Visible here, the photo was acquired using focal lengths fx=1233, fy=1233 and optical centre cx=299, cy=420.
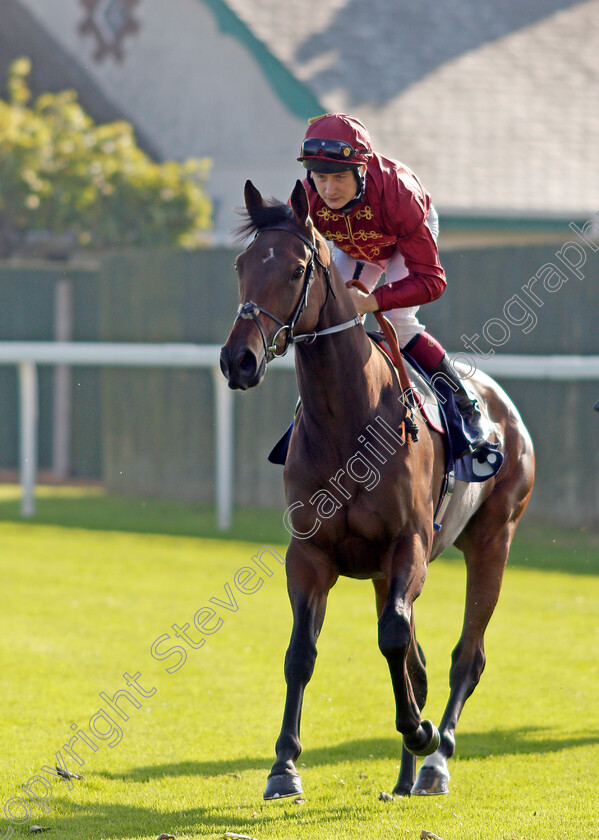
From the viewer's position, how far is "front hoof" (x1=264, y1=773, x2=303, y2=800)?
3879mm

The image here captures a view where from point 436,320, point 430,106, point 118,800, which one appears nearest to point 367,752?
point 118,800

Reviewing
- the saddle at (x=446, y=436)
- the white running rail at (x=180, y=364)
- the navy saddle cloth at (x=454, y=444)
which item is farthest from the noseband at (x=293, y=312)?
the white running rail at (x=180, y=364)

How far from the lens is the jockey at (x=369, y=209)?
417 centimetres

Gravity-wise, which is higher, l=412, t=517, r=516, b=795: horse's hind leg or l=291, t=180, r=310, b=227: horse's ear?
l=291, t=180, r=310, b=227: horse's ear

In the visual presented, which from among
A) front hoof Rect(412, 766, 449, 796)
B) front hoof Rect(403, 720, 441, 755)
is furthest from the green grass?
front hoof Rect(403, 720, 441, 755)

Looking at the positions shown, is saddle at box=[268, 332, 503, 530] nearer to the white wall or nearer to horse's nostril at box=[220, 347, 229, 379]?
horse's nostril at box=[220, 347, 229, 379]

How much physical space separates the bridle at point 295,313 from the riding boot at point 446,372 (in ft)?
2.27

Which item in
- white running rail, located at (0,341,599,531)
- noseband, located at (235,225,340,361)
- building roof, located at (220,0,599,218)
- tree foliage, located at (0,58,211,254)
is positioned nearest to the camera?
noseband, located at (235,225,340,361)

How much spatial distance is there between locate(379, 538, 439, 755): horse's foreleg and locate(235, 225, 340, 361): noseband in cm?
82

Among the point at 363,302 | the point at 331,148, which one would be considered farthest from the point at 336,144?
the point at 363,302

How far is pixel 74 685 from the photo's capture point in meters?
5.87

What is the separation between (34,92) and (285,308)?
16.2m

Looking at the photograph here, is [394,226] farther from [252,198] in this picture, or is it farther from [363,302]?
[252,198]

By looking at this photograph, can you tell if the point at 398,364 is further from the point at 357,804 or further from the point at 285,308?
the point at 357,804
